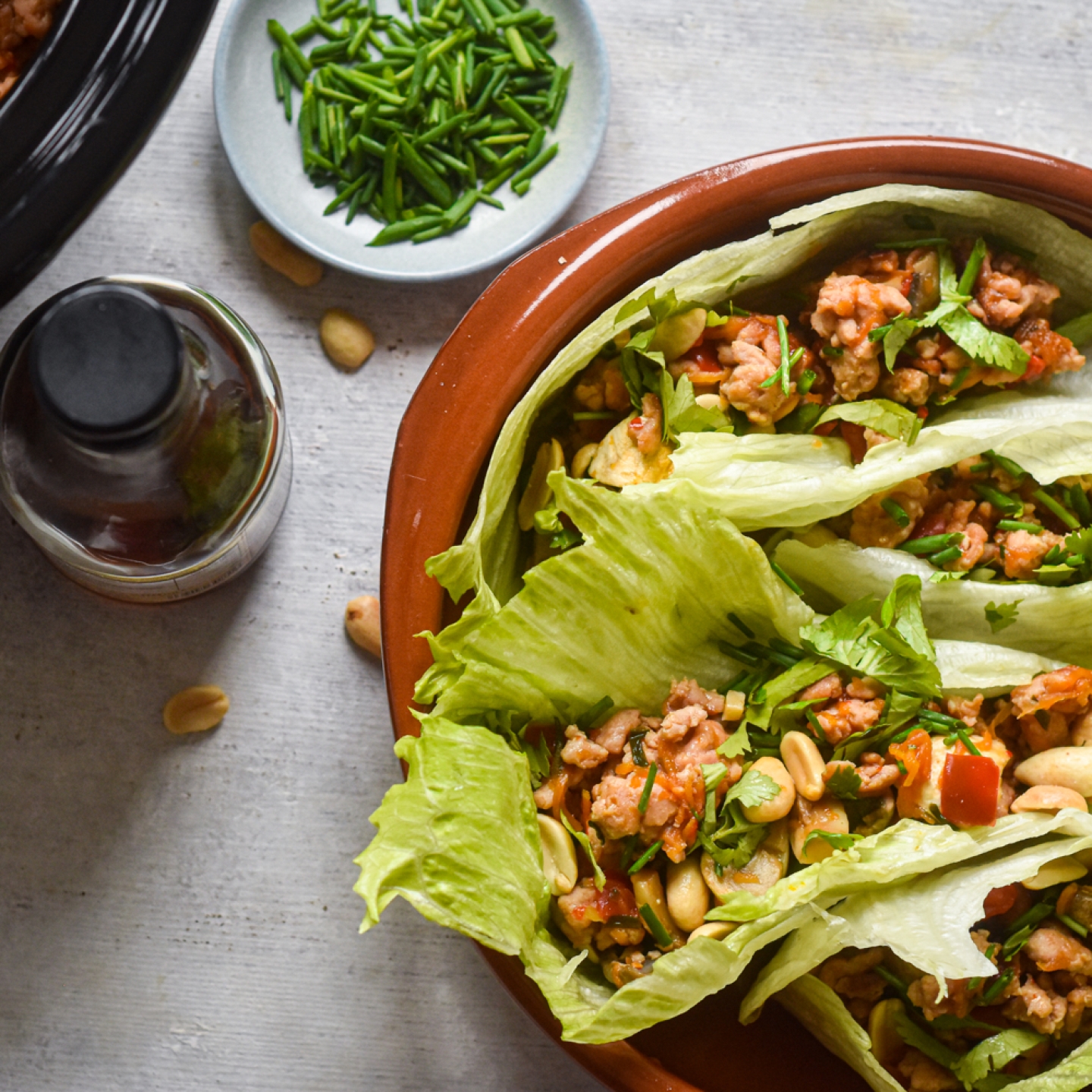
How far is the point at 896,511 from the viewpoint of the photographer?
1.83 meters

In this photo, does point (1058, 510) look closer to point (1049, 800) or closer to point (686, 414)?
point (1049, 800)

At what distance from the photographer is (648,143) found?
2.44 metres

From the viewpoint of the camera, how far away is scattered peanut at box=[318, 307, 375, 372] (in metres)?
2.32

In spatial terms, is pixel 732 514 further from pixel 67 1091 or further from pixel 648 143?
pixel 67 1091

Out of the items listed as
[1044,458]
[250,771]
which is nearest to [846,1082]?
[1044,458]

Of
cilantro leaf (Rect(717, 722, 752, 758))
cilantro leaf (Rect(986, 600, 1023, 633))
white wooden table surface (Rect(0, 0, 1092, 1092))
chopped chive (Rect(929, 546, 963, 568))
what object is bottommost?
white wooden table surface (Rect(0, 0, 1092, 1092))

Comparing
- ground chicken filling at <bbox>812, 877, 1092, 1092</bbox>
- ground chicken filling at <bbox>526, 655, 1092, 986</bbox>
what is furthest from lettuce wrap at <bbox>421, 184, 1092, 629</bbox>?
ground chicken filling at <bbox>812, 877, 1092, 1092</bbox>

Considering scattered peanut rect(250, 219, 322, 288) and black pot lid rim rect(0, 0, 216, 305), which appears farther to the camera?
scattered peanut rect(250, 219, 322, 288)

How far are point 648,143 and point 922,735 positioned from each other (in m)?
1.36

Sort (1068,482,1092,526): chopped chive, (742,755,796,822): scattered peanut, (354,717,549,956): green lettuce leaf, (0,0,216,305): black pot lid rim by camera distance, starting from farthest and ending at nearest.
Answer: (1068,482,1092,526): chopped chive → (742,755,796,822): scattered peanut → (354,717,549,956): green lettuce leaf → (0,0,216,305): black pot lid rim

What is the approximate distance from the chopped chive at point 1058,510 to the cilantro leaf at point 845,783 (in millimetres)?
530

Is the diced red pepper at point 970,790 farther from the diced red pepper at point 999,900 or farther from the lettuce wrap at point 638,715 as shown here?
the diced red pepper at point 999,900

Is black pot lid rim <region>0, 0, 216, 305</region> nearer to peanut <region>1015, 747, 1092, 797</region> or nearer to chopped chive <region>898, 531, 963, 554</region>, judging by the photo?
chopped chive <region>898, 531, 963, 554</region>

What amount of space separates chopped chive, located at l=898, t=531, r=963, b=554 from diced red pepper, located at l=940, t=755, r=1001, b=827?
324 mm
